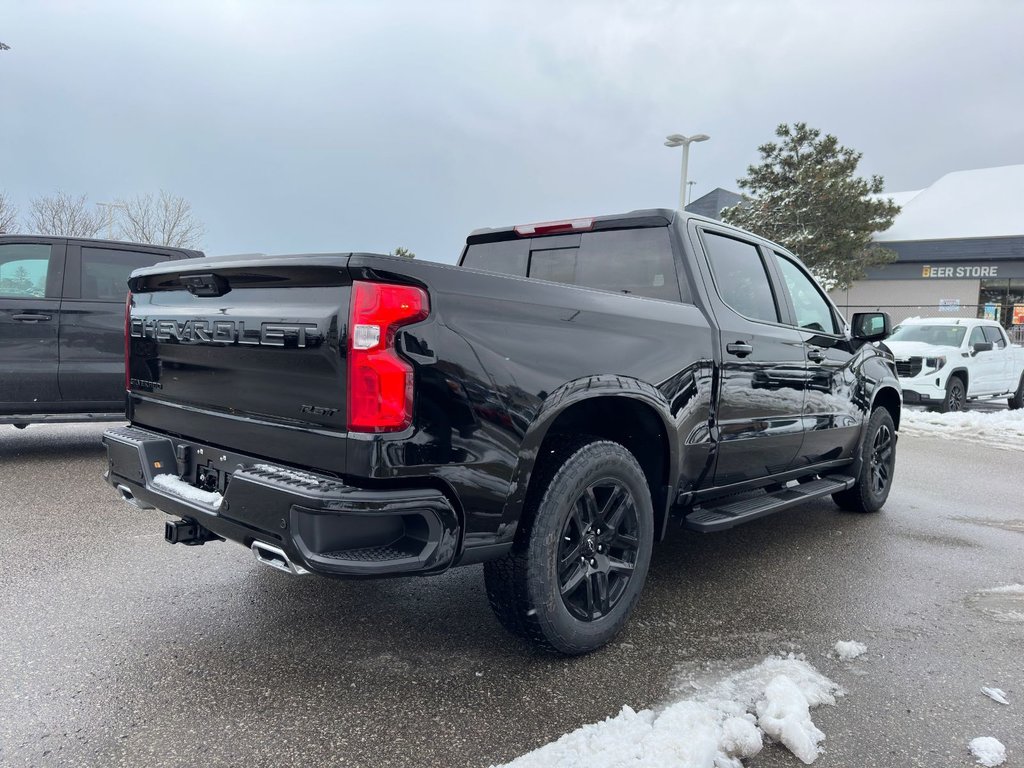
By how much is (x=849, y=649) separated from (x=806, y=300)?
237 centimetres

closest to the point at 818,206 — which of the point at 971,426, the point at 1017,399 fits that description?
the point at 1017,399

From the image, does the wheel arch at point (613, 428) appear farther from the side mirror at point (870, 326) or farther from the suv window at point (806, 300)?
the side mirror at point (870, 326)

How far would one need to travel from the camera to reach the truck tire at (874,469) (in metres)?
5.11

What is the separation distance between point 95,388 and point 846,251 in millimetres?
26288

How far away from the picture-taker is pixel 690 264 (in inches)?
138

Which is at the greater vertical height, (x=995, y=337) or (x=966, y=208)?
(x=966, y=208)

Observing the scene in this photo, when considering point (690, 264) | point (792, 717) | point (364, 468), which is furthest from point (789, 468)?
point (364, 468)

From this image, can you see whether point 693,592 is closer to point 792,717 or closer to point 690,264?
point 792,717

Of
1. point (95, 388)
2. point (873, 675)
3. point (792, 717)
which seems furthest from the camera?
point (95, 388)

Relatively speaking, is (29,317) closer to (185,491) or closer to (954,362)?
(185,491)

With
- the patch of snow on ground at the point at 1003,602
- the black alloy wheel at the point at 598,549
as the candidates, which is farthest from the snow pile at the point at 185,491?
the patch of snow on ground at the point at 1003,602

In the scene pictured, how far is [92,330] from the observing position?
606 centimetres

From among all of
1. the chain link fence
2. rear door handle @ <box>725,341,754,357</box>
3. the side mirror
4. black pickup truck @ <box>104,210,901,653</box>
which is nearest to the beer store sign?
the chain link fence

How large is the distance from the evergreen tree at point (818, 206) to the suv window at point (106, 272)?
24.2 meters
